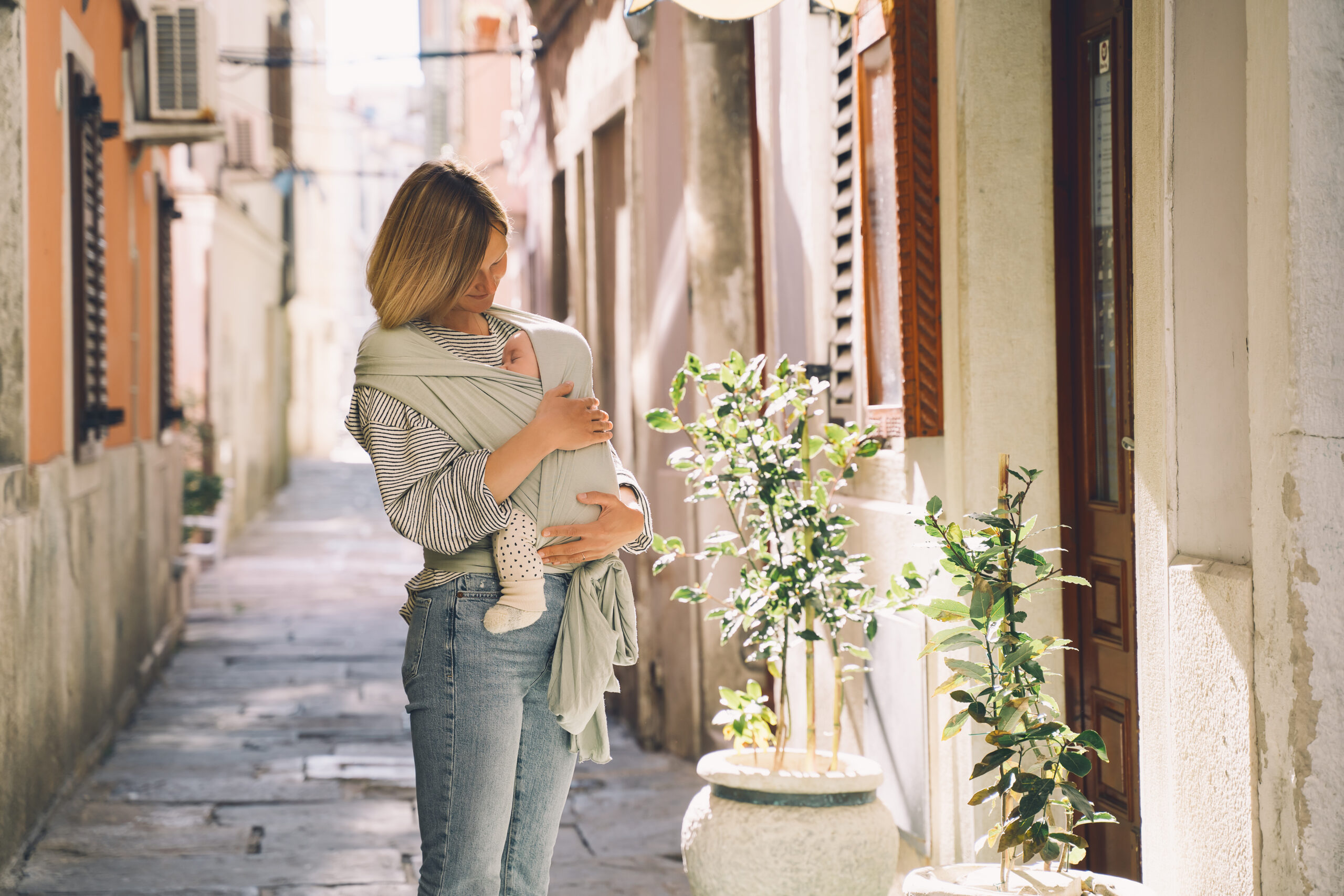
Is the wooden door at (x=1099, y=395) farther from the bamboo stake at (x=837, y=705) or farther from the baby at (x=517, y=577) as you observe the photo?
the baby at (x=517, y=577)

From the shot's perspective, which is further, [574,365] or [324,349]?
[324,349]

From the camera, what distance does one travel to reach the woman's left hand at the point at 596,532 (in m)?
2.43

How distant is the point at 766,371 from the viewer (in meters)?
6.14

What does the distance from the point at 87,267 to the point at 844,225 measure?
156 inches

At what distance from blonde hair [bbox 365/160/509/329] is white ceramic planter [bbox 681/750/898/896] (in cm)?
162

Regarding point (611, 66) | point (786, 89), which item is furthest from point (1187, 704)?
point (611, 66)

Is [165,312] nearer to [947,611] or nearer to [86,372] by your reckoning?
[86,372]

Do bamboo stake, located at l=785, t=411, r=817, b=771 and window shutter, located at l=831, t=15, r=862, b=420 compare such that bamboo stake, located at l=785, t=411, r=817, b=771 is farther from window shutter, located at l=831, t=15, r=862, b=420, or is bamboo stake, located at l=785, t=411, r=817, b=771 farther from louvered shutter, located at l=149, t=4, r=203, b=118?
louvered shutter, located at l=149, t=4, r=203, b=118

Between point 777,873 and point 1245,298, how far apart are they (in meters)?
1.79

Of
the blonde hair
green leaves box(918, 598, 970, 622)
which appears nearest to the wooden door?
green leaves box(918, 598, 970, 622)

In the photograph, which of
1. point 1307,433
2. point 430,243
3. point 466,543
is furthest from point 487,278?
point 1307,433

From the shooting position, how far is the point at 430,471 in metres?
2.38

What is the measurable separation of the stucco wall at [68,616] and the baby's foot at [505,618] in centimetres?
295

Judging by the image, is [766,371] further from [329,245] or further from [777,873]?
[329,245]
